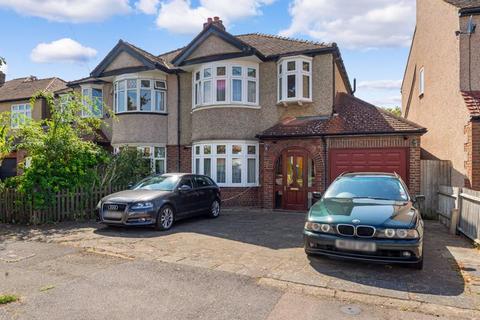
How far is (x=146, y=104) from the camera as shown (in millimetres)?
16172

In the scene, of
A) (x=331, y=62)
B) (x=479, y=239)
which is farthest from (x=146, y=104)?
(x=479, y=239)

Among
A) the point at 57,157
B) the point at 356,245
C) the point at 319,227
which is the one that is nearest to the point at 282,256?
the point at 319,227

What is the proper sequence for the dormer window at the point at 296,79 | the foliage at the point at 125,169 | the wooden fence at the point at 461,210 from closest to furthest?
the wooden fence at the point at 461,210
the foliage at the point at 125,169
the dormer window at the point at 296,79

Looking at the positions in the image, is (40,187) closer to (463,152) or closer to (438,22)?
(463,152)

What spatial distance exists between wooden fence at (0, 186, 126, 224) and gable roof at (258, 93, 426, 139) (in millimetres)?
6527

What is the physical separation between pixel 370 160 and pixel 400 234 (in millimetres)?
7228

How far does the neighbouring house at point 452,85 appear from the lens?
1018 cm

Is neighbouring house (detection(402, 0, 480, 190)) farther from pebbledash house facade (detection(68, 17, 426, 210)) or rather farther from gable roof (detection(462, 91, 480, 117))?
pebbledash house facade (detection(68, 17, 426, 210))

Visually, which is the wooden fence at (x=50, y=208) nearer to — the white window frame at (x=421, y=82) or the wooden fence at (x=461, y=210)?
the wooden fence at (x=461, y=210)

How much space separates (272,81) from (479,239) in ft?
30.9

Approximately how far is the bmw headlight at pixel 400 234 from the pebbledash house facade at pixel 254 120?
7.01 meters

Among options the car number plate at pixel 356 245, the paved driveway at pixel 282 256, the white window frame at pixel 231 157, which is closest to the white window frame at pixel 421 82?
the paved driveway at pixel 282 256

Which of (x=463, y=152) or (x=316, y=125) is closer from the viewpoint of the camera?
(x=463, y=152)

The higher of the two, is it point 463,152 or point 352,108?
point 352,108
